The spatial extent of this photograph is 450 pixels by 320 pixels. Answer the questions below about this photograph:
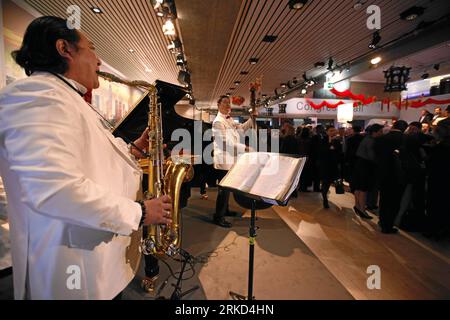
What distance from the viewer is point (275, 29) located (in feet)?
16.9

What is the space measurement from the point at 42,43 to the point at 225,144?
2.80m

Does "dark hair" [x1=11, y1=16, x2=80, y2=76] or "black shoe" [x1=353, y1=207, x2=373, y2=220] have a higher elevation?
"dark hair" [x1=11, y1=16, x2=80, y2=76]

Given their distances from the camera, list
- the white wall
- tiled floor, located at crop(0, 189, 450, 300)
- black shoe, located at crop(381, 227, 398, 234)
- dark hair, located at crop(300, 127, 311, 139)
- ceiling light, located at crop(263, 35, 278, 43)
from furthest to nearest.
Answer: the white wall → dark hair, located at crop(300, 127, 311, 139) → ceiling light, located at crop(263, 35, 278, 43) → black shoe, located at crop(381, 227, 398, 234) → tiled floor, located at crop(0, 189, 450, 300)

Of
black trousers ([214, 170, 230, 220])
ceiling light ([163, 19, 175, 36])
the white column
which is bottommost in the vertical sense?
black trousers ([214, 170, 230, 220])

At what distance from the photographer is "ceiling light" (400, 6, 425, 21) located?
422 centimetres

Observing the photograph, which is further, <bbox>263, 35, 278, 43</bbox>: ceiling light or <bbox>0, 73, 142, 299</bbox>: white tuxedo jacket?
<bbox>263, 35, 278, 43</bbox>: ceiling light

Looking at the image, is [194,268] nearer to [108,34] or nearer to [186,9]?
[186,9]

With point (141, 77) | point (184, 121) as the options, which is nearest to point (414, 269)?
point (184, 121)

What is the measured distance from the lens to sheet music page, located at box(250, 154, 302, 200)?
1.53m

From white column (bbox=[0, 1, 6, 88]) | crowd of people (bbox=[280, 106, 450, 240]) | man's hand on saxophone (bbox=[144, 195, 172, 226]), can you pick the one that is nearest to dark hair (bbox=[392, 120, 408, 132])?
crowd of people (bbox=[280, 106, 450, 240])

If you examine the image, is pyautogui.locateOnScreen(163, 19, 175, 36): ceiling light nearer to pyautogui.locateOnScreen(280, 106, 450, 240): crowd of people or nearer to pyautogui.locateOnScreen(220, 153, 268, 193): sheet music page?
pyautogui.locateOnScreen(280, 106, 450, 240): crowd of people

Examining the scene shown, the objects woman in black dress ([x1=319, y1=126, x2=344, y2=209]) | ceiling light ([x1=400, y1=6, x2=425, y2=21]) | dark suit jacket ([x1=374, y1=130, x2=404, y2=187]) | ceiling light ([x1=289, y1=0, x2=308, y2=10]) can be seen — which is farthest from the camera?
woman in black dress ([x1=319, y1=126, x2=344, y2=209])

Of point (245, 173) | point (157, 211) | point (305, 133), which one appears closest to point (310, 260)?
point (245, 173)

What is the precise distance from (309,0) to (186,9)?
2.12 meters
